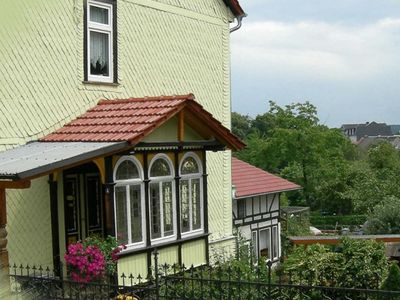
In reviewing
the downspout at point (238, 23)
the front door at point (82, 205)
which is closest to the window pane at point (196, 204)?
the front door at point (82, 205)

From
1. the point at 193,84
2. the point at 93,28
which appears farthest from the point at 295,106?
the point at 93,28

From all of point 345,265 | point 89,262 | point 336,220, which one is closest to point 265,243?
point 345,265

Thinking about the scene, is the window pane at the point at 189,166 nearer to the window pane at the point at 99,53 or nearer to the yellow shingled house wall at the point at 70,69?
the yellow shingled house wall at the point at 70,69

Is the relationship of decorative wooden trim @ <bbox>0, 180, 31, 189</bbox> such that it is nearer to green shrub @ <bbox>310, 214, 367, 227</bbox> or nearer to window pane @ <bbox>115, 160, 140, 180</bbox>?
window pane @ <bbox>115, 160, 140, 180</bbox>

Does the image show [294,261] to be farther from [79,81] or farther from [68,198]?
[79,81]

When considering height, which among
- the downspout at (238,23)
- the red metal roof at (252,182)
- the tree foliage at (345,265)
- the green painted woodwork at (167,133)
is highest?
the downspout at (238,23)

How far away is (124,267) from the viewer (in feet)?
35.5

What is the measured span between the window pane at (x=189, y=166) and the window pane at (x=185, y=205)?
22 cm

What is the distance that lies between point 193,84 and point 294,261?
5187mm

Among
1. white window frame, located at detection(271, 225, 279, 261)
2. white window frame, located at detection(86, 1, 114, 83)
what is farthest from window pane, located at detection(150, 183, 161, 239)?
white window frame, located at detection(271, 225, 279, 261)

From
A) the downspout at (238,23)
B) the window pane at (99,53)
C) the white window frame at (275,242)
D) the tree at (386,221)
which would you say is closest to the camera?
the window pane at (99,53)

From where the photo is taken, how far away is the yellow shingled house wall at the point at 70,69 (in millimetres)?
10695

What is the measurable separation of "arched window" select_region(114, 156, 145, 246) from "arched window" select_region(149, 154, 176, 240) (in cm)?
34

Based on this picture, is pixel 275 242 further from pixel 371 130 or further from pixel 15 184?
pixel 371 130
